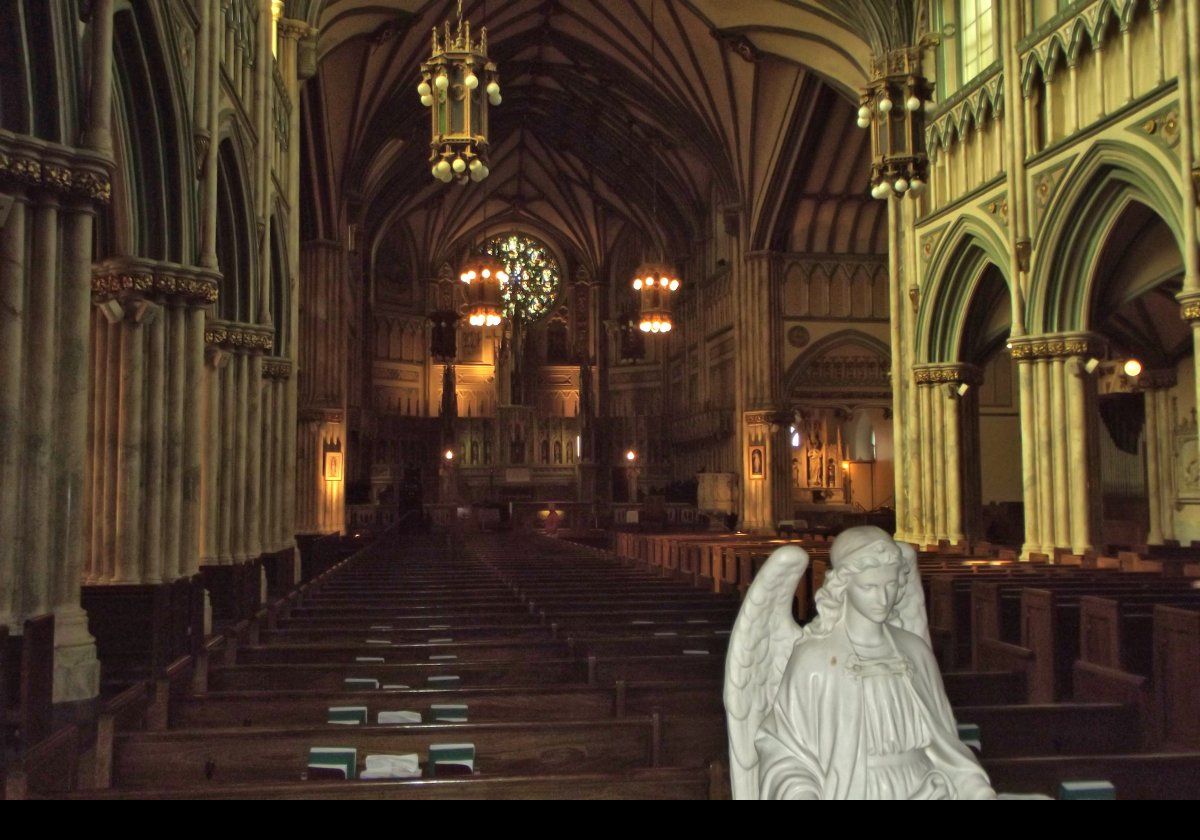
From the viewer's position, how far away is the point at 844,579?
3.19m

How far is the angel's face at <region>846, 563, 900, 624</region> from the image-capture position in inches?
122

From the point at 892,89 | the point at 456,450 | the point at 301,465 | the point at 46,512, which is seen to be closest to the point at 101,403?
the point at 46,512

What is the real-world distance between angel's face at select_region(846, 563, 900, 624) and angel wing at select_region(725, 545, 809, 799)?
20 centimetres

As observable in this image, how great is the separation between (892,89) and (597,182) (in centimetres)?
2795

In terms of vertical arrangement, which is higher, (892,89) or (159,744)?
(892,89)

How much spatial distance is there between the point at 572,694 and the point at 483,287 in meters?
27.3

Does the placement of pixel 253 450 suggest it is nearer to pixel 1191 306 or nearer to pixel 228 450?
pixel 228 450

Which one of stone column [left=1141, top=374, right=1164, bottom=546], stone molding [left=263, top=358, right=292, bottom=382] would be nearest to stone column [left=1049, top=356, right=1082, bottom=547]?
stone column [left=1141, top=374, right=1164, bottom=546]

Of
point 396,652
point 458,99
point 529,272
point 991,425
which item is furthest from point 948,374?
point 529,272

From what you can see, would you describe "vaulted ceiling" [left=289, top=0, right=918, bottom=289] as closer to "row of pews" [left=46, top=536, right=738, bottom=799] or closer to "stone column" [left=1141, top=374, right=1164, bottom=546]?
"stone column" [left=1141, top=374, right=1164, bottom=546]

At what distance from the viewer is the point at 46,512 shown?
7328 millimetres

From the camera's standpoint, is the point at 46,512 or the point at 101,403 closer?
the point at 46,512
